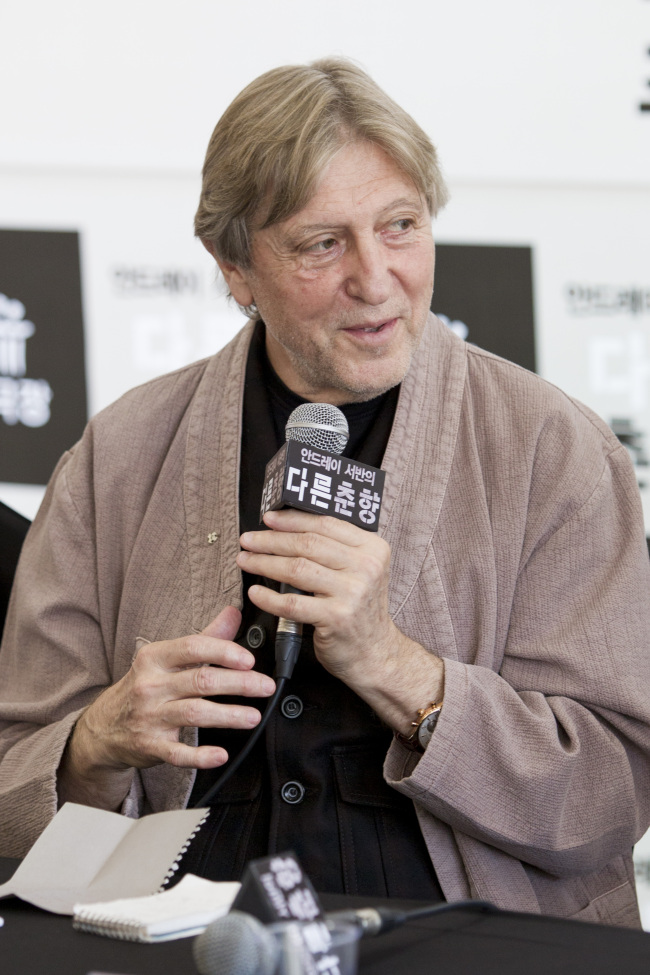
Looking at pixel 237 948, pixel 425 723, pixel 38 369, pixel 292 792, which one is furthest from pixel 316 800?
pixel 38 369

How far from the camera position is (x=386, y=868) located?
51.0 inches

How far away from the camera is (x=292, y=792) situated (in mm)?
1328

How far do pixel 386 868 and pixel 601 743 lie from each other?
30cm

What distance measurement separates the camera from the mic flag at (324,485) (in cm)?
105

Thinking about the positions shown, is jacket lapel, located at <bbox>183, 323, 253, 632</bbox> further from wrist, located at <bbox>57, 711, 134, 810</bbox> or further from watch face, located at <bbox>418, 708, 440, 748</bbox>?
watch face, located at <bbox>418, 708, 440, 748</bbox>

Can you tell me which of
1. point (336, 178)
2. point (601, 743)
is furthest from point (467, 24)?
point (601, 743)

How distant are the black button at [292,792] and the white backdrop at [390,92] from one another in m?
1.35

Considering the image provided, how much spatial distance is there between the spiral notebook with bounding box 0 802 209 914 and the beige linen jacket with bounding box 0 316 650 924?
304 millimetres

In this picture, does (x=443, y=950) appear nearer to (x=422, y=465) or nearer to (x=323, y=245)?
(x=422, y=465)

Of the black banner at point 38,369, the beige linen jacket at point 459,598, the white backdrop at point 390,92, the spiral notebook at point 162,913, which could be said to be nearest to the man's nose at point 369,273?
the beige linen jacket at point 459,598

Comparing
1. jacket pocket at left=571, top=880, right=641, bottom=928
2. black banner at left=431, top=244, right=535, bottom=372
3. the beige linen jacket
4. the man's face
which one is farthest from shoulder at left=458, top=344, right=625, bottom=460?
black banner at left=431, top=244, right=535, bottom=372

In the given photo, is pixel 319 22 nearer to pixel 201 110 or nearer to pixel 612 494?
pixel 201 110

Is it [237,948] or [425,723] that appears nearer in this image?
[237,948]

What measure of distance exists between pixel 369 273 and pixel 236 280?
31cm
